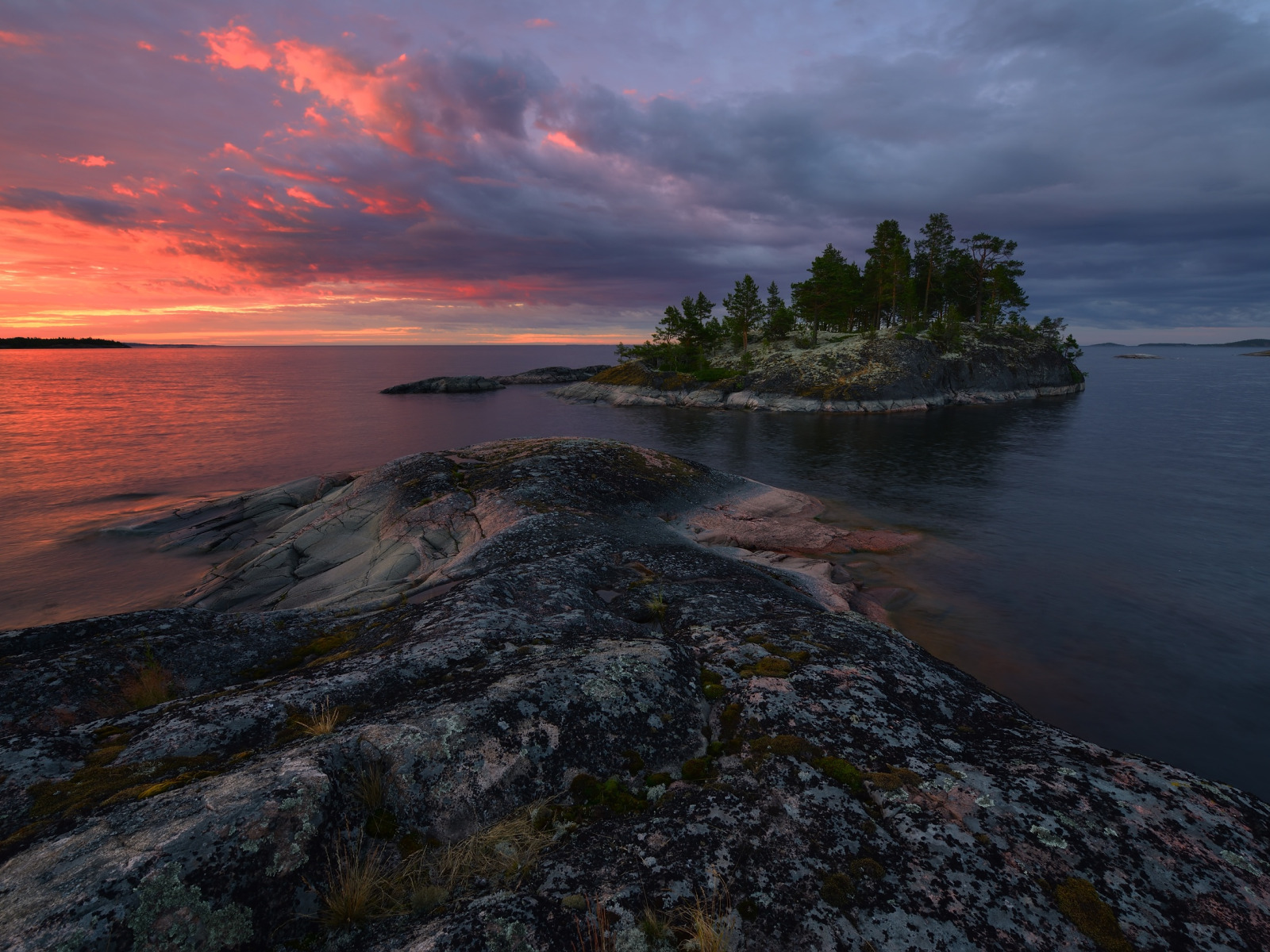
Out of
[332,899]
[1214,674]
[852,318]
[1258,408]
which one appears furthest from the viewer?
[852,318]

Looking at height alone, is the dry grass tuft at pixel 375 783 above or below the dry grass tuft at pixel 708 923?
above

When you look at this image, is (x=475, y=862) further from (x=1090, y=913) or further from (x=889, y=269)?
(x=889, y=269)

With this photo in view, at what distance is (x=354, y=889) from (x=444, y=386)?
122740 millimetres

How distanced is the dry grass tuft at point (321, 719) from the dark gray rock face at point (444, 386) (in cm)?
11752

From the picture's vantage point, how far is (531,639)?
355 inches

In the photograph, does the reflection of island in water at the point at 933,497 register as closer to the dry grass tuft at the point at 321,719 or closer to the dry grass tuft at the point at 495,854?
the dry grass tuft at the point at 495,854

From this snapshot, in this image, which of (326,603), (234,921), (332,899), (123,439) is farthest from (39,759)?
(123,439)

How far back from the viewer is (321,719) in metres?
6.32

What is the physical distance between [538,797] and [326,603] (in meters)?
10.8

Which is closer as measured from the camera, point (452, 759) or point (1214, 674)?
point (452, 759)

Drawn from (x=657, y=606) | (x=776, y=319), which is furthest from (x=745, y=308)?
(x=657, y=606)

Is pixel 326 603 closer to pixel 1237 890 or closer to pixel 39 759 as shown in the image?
pixel 39 759

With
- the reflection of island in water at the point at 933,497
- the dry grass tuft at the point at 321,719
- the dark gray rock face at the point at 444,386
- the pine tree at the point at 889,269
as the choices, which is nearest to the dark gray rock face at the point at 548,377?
the dark gray rock face at the point at 444,386

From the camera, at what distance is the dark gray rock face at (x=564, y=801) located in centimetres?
412
